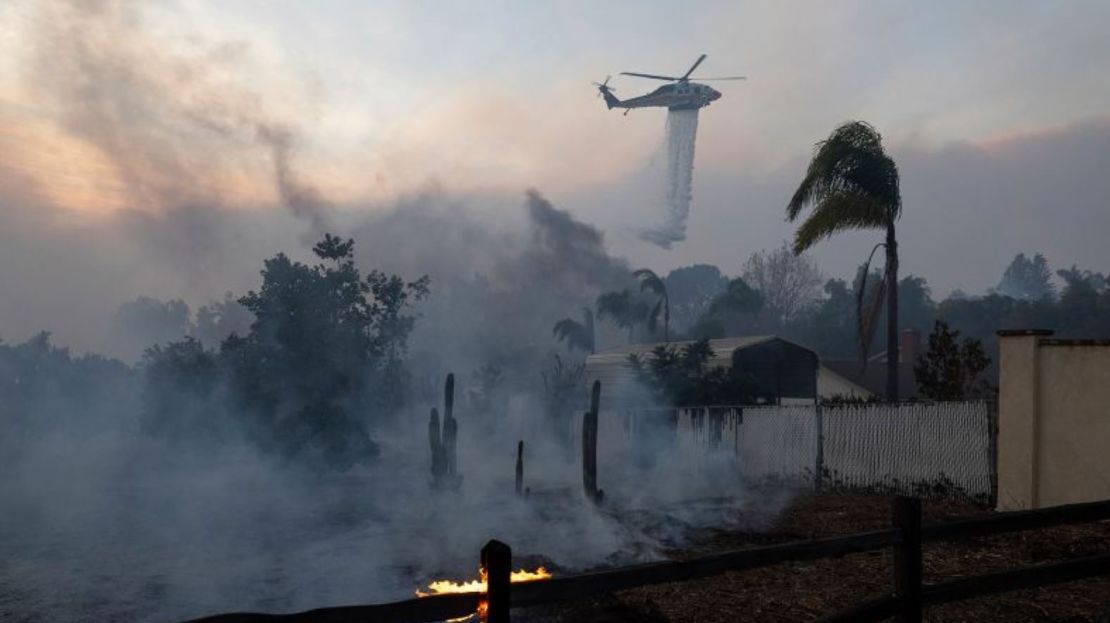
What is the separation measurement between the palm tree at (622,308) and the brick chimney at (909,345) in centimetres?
1588

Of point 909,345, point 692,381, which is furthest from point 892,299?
point 909,345

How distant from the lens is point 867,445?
1584 cm

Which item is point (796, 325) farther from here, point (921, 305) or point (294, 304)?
point (294, 304)

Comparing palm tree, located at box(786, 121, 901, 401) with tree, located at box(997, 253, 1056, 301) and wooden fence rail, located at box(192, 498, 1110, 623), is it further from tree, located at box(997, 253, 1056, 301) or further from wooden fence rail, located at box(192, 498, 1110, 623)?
tree, located at box(997, 253, 1056, 301)

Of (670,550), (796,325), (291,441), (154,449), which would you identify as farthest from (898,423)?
(796,325)

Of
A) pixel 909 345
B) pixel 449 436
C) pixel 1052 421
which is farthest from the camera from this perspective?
pixel 909 345

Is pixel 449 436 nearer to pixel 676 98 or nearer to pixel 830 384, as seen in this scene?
pixel 830 384

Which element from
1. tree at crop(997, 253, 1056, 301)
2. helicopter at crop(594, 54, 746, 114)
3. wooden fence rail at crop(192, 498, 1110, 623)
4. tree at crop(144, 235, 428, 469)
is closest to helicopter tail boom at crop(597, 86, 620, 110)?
helicopter at crop(594, 54, 746, 114)

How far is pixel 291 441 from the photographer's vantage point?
2581 centimetres

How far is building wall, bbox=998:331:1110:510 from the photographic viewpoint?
11008 millimetres

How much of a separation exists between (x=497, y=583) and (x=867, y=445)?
45.4 ft

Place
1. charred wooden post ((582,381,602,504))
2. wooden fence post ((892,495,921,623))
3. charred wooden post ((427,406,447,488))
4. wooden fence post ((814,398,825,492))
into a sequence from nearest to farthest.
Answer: wooden fence post ((892,495,921,623)) → wooden fence post ((814,398,825,492)) → charred wooden post ((582,381,602,504)) → charred wooden post ((427,406,447,488))

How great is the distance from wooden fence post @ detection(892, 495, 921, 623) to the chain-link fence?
9.06m

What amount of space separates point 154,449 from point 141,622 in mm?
19377
